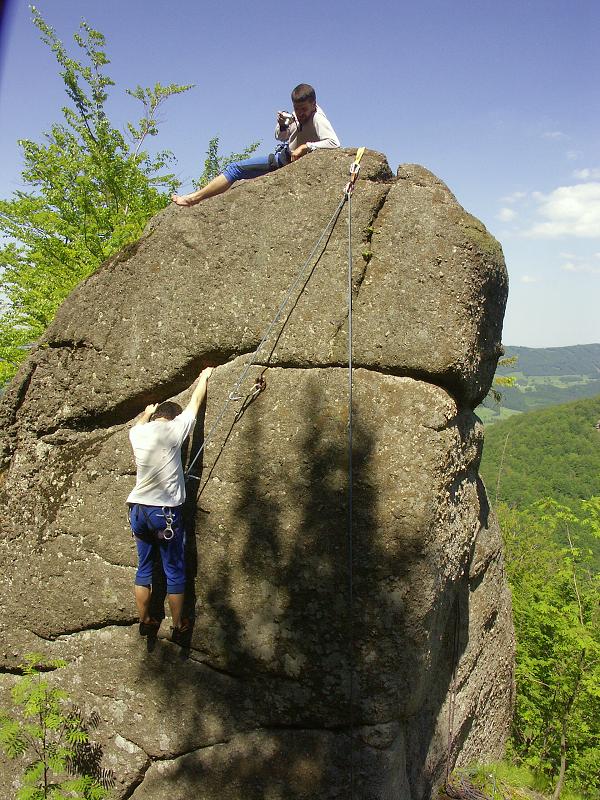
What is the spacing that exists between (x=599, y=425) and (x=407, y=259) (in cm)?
7545

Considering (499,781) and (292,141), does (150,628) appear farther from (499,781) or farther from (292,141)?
(292,141)

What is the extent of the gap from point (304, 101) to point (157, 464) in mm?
3604

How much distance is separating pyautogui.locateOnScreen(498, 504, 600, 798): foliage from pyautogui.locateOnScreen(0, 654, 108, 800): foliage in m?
6.19

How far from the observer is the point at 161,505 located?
443cm

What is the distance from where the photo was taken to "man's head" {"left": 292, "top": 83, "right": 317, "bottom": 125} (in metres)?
5.04

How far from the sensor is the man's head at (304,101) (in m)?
5.04

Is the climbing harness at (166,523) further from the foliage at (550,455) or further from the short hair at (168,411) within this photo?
the foliage at (550,455)

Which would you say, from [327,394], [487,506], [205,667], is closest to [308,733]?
[205,667]

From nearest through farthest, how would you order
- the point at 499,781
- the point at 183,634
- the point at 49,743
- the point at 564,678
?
the point at 183,634 → the point at 49,743 → the point at 499,781 → the point at 564,678

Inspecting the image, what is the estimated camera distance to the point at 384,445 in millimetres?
4184

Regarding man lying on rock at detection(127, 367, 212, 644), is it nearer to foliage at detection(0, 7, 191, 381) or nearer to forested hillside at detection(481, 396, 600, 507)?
foliage at detection(0, 7, 191, 381)

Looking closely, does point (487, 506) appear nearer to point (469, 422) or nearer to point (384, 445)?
point (469, 422)

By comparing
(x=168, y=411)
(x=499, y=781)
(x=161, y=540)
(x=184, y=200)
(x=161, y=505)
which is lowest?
(x=499, y=781)

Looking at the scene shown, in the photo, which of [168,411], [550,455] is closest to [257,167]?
[168,411]
